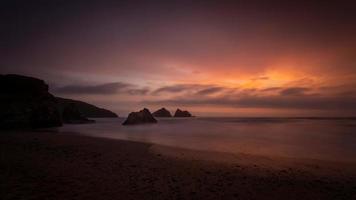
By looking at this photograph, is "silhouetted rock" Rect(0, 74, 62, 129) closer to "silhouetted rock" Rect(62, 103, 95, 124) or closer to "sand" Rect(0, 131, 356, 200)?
"silhouetted rock" Rect(62, 103, 95, 124)

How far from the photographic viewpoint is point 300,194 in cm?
875

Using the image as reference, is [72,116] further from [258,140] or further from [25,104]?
[258,140]

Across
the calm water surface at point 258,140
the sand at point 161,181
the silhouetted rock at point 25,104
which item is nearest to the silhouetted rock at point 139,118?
the silhouetted rock at point 25,104

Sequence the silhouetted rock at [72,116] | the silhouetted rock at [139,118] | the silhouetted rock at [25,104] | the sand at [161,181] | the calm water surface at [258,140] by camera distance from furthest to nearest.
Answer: the silhouetted rock at [72,116]
the silhouetted rock at [139,118]
the silhouetted rock at [25,104]
the calm water surface at [258,140]
the sand at [161,181]

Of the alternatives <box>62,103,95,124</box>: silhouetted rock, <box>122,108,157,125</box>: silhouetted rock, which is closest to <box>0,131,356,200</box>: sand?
<box>122,108,157,125</box>: silhouetted rock

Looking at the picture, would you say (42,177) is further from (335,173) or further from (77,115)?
(77,115)

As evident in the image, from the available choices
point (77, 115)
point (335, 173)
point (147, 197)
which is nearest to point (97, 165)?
point (147, 197)

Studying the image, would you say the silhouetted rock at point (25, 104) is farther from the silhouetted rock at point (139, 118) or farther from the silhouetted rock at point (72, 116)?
the silhouetted rock at point (139, 118)

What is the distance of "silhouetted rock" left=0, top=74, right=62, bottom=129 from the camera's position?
141 ft

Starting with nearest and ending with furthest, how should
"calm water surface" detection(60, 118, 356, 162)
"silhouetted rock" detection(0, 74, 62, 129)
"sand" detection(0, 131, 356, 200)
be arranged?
"sand" detection(0, 131, 356, 200), "calm water surface" detection(60, 118, 356, 162), "silhouetted rock" detection(0, 74, 62, 129)

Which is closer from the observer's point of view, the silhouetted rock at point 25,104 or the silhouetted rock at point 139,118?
the silhouetted rock at point 25,104

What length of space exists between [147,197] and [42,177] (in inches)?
205

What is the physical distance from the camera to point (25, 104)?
159ft

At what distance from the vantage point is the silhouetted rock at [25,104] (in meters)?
43.0
